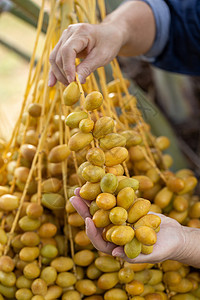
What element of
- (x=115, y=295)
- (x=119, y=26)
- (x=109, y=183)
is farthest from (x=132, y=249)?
(x=119, y=26)

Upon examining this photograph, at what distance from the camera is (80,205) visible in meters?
0.79

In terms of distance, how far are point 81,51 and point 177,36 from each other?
2.49 feet

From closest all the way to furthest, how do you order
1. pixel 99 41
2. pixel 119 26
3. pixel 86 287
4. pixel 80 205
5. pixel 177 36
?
pixel 80 205 → pixel 86 287 → pixel 99 41 → pixel 119 26 → pixel 177 36

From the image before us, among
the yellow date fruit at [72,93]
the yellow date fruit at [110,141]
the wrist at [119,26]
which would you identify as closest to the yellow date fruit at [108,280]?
the yellow date fruit at [110,141]

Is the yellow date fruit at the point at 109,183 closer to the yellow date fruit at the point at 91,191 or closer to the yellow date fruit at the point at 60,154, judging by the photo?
the yellow date fruit at the point at 91,191

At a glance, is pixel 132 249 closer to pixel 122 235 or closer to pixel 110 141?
pixel 122 235

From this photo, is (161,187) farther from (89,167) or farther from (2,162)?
(2,162)

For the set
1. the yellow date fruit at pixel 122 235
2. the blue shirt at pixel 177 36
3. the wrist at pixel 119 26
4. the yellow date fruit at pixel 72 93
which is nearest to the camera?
the yellow date fruit at pixel 122 235

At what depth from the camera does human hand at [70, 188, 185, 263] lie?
746mm

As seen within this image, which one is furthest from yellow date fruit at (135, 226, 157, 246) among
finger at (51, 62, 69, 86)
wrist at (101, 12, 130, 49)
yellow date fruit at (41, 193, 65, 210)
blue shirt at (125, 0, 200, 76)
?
blue shirt at (125, 0, 200, 76)

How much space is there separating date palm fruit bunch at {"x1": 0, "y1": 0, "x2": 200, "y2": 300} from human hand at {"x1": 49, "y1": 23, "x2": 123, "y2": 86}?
0.18ft

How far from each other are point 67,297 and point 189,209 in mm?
463

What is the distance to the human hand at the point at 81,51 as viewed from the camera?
0.87 meters

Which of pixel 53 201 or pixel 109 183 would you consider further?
pixel 53 201
